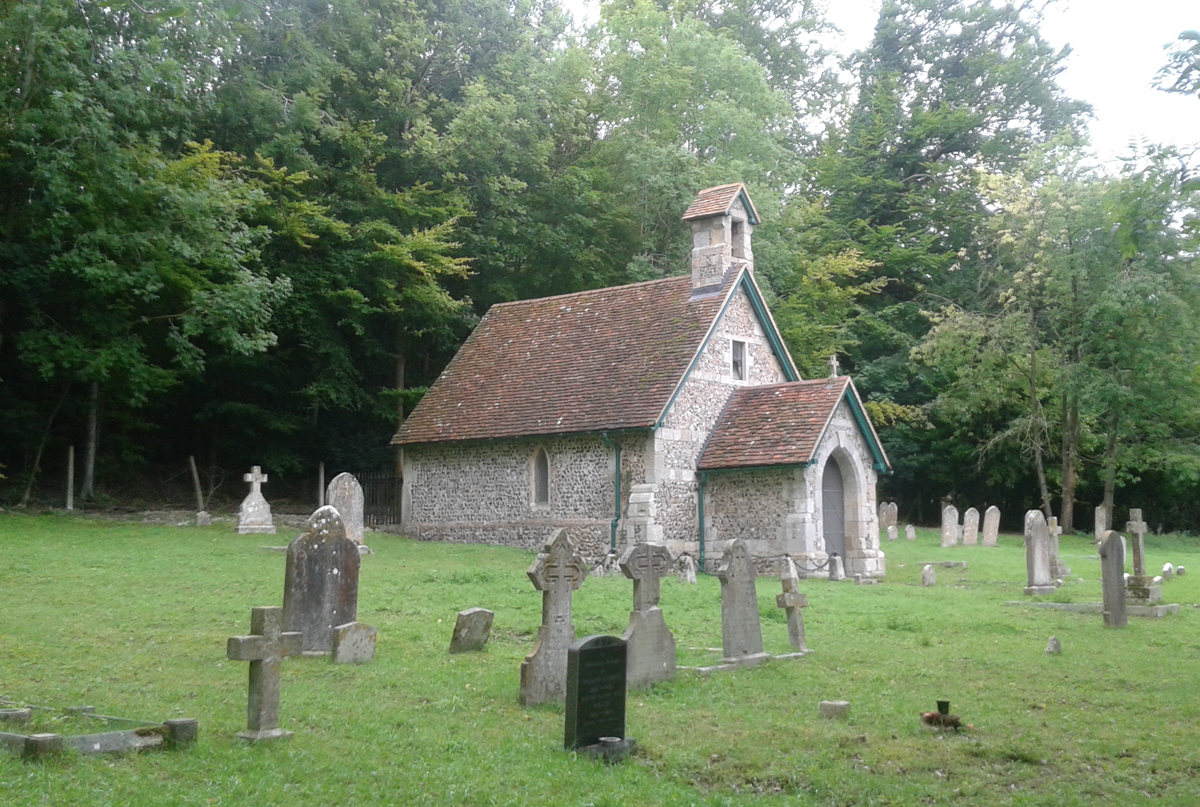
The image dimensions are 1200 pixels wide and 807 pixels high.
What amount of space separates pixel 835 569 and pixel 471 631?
42.5ft

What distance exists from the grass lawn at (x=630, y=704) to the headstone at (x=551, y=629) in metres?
0.28

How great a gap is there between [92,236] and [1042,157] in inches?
1243

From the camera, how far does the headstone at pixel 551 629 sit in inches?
379

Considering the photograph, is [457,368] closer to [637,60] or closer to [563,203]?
[563,203]

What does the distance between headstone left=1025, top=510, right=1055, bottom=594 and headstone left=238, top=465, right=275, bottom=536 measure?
15.7 meters

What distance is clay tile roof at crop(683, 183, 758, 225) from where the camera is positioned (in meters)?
26.2

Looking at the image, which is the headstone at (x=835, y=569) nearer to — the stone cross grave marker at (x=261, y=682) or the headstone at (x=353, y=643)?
the headstone at (x=353, y=643)

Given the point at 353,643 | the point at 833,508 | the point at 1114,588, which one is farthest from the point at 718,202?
the point at 353,643

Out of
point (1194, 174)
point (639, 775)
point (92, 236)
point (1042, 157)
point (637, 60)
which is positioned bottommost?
point (639, 775)

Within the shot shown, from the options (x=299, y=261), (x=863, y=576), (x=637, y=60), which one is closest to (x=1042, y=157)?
(x=637, y=60)

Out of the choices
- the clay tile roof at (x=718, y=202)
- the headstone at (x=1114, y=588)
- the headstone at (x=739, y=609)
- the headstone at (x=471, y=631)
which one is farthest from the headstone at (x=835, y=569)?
the headstone at (x=471, y=631)

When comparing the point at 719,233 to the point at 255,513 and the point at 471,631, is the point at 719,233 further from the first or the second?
the point at 471,631

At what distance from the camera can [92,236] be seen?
2330 cm

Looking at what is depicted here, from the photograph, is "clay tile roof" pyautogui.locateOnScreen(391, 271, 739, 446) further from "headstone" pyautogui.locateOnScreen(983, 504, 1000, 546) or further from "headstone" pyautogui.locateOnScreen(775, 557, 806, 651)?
"headstone" pyautogui.locateOnScreen(983, 504, 1000, 546)
